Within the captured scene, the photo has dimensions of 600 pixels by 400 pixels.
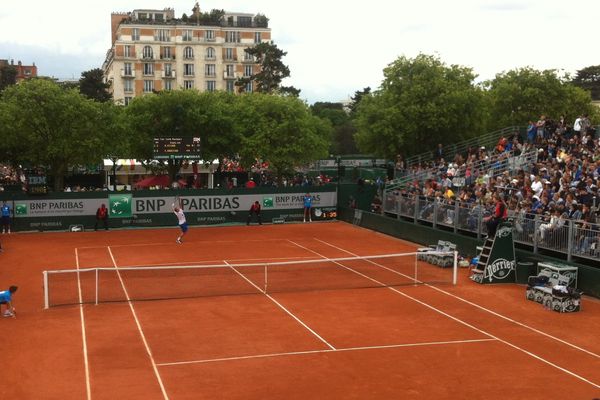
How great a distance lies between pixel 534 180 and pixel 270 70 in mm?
68887

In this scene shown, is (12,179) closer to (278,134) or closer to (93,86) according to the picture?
(278,134)

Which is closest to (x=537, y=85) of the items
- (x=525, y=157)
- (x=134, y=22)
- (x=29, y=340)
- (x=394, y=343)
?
(x=525, y=157)

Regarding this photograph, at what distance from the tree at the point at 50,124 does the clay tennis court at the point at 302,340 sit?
1684 centimetres

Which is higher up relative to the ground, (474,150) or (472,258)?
(474,150)

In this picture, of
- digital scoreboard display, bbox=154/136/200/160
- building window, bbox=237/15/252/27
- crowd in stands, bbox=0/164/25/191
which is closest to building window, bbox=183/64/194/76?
building window, bbox=237/15/252/27

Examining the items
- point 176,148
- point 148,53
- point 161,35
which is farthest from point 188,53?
point 176,148

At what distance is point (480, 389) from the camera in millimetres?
12648

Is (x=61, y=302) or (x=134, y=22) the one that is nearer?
(x=61, y=302)

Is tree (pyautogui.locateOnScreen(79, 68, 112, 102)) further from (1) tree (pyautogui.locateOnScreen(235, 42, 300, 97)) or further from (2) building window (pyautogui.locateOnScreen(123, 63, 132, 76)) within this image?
(1) tree (pyautogui.locateOnScreen(235, 42, 300, 97))

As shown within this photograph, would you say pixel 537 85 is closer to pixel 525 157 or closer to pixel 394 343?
pixel 525 157

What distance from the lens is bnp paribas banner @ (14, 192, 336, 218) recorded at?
120ft

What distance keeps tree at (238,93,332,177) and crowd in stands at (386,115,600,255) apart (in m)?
9.85

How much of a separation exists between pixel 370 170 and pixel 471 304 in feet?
112

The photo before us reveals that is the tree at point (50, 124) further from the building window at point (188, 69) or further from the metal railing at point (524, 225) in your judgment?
the building window at point (188, 69)
